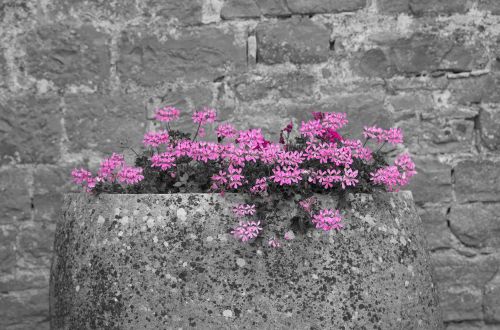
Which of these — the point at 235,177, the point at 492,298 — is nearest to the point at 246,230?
the point at 235,177

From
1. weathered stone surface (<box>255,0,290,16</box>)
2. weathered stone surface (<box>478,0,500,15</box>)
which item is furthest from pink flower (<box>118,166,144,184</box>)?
weathered stone surface (<box>478,0,500,15</box>)

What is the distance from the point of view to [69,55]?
10.1 feet

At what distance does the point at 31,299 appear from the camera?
3.08 m

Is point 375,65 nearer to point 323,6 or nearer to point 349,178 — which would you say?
point 323,6

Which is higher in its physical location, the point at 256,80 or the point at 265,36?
the point at 265,36

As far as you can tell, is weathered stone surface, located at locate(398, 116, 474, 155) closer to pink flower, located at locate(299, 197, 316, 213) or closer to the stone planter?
the stone planter

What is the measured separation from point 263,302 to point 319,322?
0.15 meters

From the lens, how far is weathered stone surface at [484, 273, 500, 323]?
10.2 feet

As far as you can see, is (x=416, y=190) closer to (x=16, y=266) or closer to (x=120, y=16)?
(x=120, y=16)

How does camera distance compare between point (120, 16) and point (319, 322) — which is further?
point (120, 16)

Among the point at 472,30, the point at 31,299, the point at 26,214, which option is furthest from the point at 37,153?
the point at 472,30

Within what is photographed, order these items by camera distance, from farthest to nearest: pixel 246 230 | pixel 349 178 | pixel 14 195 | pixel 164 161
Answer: pixel 14 195 → pixel 164 161 → pixel 349 178 → pixel 246 230

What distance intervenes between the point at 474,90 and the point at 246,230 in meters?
1.87

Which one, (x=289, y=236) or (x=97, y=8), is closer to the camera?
(x=289, y=236)
